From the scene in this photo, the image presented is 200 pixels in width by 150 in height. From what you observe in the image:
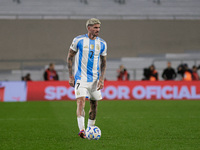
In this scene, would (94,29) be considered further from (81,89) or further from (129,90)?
(129,90)

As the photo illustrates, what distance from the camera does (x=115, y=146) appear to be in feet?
20.7

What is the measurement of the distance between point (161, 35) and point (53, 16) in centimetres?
658

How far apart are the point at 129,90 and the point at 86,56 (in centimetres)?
1148

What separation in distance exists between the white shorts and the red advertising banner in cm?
1075

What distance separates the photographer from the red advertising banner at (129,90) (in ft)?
59.0

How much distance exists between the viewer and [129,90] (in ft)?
60.5

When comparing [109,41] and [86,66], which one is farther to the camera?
[109,41]

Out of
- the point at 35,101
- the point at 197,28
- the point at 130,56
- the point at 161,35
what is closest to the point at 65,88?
the point at 35,101

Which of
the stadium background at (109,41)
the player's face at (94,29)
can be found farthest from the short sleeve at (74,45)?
the stadium background at (109,41)

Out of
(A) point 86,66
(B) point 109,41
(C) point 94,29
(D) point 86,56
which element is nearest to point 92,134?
(A) point 86,66

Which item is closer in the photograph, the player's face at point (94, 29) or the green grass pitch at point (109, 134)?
the green grass pitch at point (109, 134)

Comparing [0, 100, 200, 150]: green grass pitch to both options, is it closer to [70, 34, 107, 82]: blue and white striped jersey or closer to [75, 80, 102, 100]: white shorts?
[75, 80, 102, 100]: white shorts

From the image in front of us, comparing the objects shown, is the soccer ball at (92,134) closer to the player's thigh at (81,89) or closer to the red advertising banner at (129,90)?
the player's thigh at (81,89)

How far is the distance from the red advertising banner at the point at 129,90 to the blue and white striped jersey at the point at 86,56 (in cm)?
1079
